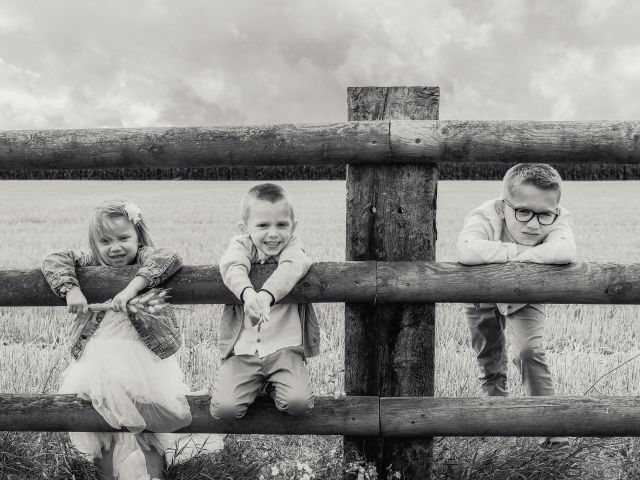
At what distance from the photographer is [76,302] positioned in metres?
3.24

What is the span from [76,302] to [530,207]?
6.79ft

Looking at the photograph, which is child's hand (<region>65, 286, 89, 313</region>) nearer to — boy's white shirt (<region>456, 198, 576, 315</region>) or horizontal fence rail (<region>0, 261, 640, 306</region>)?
horizontal fence rail (<region>0, 261, 640, 306</region>)

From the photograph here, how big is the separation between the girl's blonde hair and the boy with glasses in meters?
1.47

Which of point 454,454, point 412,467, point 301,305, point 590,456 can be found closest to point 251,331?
point 301,305

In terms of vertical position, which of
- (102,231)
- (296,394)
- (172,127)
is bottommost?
(296,394)

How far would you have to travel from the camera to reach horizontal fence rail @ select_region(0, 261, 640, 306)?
3.31m

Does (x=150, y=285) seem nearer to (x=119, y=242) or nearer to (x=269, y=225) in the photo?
(x=119, y=242)

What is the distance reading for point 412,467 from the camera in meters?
3.62

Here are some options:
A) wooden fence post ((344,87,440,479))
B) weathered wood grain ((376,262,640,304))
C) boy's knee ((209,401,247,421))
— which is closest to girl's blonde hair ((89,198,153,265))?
boy's knee ((209,401,247,421))

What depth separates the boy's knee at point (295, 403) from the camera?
329cm

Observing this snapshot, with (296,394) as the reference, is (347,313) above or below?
above

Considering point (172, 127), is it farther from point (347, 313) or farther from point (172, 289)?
point (347, 313)

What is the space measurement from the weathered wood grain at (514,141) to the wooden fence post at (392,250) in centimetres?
10

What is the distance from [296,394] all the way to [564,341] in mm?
3837
